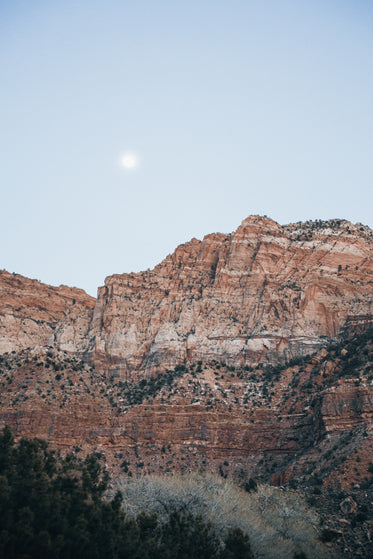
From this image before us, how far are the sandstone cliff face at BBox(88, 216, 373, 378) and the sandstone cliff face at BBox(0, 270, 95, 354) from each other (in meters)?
4.83

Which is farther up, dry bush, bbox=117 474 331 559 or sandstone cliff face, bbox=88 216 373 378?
sandstone cliff face, bbox=88 216 373 378

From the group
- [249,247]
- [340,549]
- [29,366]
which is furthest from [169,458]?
[249,247]

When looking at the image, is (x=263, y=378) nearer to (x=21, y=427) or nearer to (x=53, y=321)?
(x=21, y=427)

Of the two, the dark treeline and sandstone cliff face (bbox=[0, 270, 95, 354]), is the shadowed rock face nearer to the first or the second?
sandstone cliff face (bbox=[0, 270, 95, 354])

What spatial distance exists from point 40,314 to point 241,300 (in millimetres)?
39013

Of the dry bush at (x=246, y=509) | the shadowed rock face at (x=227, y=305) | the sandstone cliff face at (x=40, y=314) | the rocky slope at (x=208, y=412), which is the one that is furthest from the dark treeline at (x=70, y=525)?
the sandstone cliff face at (x=40, y=314)

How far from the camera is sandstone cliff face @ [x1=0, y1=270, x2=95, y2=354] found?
10650cm

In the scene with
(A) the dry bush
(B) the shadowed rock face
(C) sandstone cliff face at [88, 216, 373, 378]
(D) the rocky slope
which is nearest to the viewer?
(A) the dry bush

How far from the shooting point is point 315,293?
9650cm

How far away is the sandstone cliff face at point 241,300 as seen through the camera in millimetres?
92938

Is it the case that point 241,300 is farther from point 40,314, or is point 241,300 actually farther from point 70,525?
point 70,525

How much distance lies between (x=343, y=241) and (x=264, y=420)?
38.1 metres

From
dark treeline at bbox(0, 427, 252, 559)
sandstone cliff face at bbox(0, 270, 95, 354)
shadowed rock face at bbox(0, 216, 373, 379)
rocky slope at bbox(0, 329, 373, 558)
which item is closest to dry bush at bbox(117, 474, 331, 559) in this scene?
dark treeline at bbox(0, 427, 252, 559)

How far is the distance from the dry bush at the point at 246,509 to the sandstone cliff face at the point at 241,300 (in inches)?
1550
